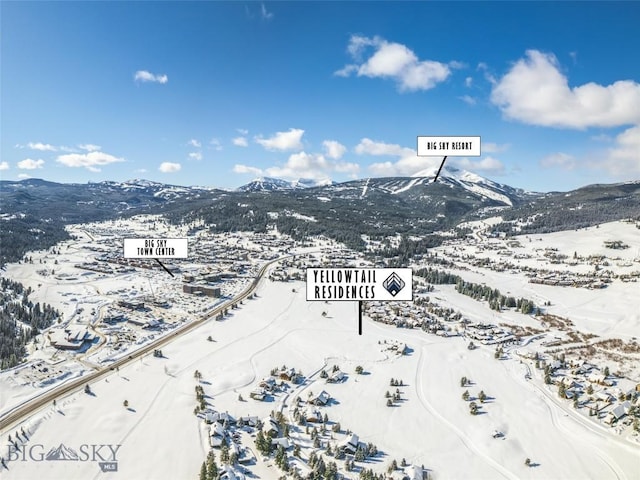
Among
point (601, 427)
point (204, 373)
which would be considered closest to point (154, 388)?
point (204, 373)

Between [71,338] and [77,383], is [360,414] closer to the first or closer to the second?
[77,383]

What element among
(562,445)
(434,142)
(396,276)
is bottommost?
(562,445)

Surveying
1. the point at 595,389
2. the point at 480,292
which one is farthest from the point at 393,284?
the point at 480,292

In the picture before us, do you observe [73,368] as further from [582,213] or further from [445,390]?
[582,213]

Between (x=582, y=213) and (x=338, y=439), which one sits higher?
(x=582, y=213)

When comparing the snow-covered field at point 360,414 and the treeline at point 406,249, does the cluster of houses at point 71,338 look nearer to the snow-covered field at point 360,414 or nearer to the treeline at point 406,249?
the snow-covered field at point 360,414

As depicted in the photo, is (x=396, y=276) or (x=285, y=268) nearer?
(x=396, y=276)

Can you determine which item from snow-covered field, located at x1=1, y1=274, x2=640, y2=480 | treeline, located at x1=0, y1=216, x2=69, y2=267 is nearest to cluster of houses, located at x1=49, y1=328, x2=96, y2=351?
snow-covered field, located at x1=1, y1=274, x2=640, y2=480
